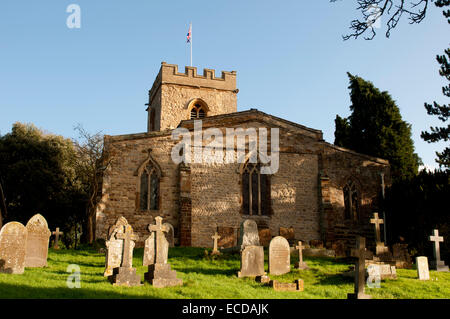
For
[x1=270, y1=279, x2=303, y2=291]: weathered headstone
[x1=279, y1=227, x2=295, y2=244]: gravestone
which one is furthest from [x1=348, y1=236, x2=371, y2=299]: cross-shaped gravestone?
[x1=279, y1=227, x2=295, y2=244]: gravestone

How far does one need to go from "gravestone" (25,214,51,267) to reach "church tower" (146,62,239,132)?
1830cm

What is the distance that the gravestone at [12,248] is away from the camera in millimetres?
10852

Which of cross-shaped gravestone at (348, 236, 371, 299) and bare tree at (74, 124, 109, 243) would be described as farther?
bare tree at (74, 124, 109, 243)

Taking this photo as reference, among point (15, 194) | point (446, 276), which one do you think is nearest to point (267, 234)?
point (446, 276)

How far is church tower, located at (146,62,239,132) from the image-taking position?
31.4m

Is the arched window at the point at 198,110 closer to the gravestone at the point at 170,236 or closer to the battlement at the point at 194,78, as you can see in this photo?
the battlement at the point at 194,78

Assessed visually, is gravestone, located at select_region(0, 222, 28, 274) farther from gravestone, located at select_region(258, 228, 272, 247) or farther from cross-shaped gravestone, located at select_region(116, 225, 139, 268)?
gravestone, located at select_region(258, 228, 272, 247)

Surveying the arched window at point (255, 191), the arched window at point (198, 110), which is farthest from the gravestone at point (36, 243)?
the arched window at point (198, 110)

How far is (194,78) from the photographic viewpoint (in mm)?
32344

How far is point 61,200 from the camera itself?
2859 cm

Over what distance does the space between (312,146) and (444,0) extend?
32.0ft

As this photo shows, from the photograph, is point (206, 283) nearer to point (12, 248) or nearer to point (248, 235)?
point (248, 235)

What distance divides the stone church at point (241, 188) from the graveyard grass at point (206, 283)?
3.83m
